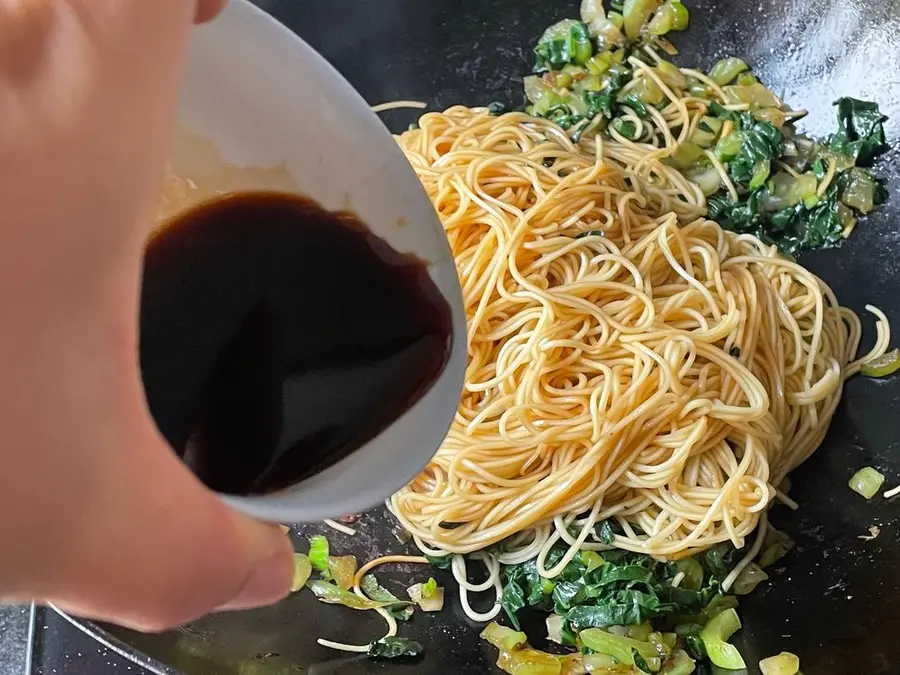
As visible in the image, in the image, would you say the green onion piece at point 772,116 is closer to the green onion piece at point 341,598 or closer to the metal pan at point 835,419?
the metal pan at point 835,419

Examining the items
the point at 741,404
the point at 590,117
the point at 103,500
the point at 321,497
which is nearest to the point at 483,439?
the point at 741,404

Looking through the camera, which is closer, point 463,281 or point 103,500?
point 103,500

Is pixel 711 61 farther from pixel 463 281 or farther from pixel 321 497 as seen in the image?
pixel 321 497

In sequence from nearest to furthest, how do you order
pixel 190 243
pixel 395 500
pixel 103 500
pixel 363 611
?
1. pixel 103 500
2. pixel 190 243
3. pixel 363 611
4. pixel 395 500

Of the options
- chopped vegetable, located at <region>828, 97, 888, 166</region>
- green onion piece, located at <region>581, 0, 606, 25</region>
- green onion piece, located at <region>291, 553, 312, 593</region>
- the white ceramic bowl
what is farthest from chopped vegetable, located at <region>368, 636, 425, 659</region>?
green onion piece, located at <region>581, 0, 606, 25</region>

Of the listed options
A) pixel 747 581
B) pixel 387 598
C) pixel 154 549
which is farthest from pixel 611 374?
pixel 154 549

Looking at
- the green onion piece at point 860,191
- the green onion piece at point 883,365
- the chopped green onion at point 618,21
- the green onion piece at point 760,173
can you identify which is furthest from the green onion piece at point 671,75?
the green onion piece at point 883,365
